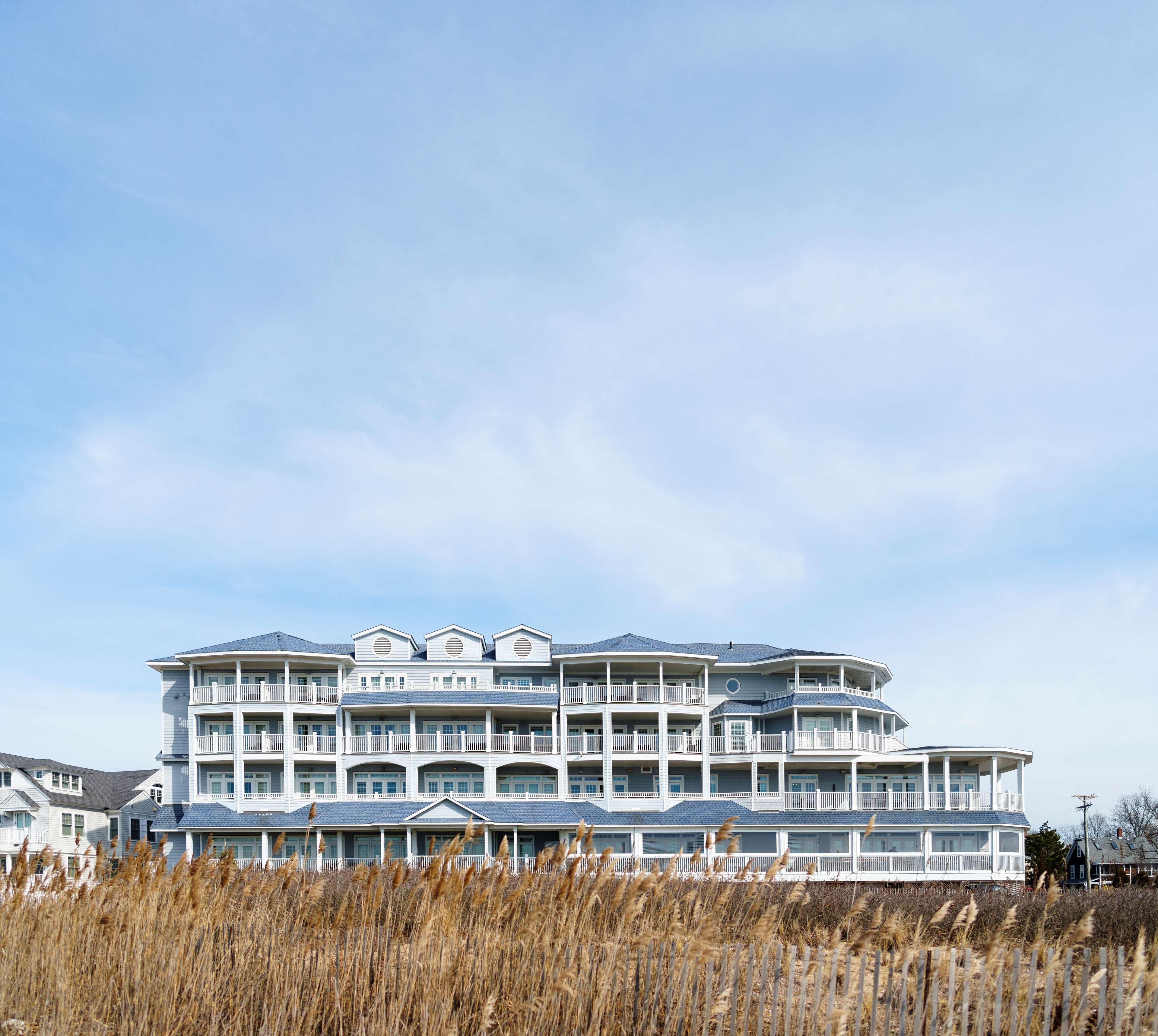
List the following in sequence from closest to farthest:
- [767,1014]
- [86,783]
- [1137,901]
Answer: [767,1014] < [1137,901] < [86,783]

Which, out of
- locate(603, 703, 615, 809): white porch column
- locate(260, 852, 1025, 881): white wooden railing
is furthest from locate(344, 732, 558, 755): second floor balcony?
locate(260, 852, 1025, 881): white wooden railing

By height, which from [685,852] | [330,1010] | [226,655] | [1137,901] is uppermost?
[226,655]

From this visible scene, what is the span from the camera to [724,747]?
142ft

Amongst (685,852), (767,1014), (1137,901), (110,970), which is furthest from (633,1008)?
(685,852)

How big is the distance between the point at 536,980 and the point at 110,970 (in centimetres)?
327

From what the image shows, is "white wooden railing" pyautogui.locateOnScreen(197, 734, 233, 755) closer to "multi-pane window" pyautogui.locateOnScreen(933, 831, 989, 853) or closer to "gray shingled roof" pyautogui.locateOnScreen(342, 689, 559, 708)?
"gray shingled roof" pyautogui.locateOnScreen(342, 689, 559, 708)

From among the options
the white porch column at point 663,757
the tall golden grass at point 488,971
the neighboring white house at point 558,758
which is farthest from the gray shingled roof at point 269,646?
the tall golden grass at point 488,971

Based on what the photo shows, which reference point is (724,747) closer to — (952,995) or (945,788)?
(945,788)

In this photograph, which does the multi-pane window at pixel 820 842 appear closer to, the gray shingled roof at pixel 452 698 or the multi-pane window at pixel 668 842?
the multi-pane window at pixel 668 842

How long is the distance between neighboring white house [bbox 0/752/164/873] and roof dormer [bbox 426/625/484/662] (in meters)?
12.8

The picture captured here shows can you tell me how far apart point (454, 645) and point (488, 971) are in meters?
38.1

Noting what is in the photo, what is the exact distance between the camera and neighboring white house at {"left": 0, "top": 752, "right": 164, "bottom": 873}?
159 ft

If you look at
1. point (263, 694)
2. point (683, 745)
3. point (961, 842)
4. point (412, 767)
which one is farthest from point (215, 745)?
point (961, 842)

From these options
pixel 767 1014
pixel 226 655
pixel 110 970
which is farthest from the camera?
pixel 226 655
